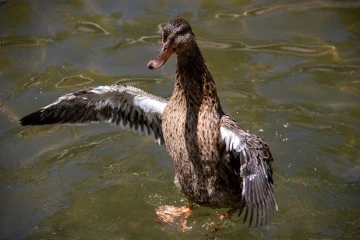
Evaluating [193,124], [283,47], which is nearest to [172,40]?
[193,124]

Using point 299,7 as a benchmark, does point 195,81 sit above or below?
below

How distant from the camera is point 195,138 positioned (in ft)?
21.4

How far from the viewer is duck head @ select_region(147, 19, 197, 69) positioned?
6004 millimetres

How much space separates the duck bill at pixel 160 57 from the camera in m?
5.94

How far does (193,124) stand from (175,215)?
1019 mm

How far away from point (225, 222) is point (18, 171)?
241 centimetres

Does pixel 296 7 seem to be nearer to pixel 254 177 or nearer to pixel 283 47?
pixel 283 47

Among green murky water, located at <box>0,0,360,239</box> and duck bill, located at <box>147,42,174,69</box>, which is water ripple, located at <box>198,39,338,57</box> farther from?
duck bill, located at <box>147,42,174,69</box>

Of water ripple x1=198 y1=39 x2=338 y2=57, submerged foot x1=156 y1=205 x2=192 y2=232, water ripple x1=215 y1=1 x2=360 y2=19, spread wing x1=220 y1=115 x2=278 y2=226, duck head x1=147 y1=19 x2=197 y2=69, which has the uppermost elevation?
water ripple x1=215 y1=1 x2=360 y2=19

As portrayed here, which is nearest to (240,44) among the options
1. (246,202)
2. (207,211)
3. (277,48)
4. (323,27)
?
(277,48)

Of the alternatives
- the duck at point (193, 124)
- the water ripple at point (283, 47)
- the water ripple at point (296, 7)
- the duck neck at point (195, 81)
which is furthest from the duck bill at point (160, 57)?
the water ripple at point (296, 7)

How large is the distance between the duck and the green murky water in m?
0.45

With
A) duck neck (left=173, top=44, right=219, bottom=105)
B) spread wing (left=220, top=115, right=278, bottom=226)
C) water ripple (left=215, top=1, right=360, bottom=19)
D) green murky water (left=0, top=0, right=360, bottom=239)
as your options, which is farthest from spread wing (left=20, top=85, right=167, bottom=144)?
water ripple (left=215, top=1, right=360, bottom=19)

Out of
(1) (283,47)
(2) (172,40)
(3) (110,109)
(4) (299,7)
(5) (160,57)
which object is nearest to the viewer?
(5) (160,57)
